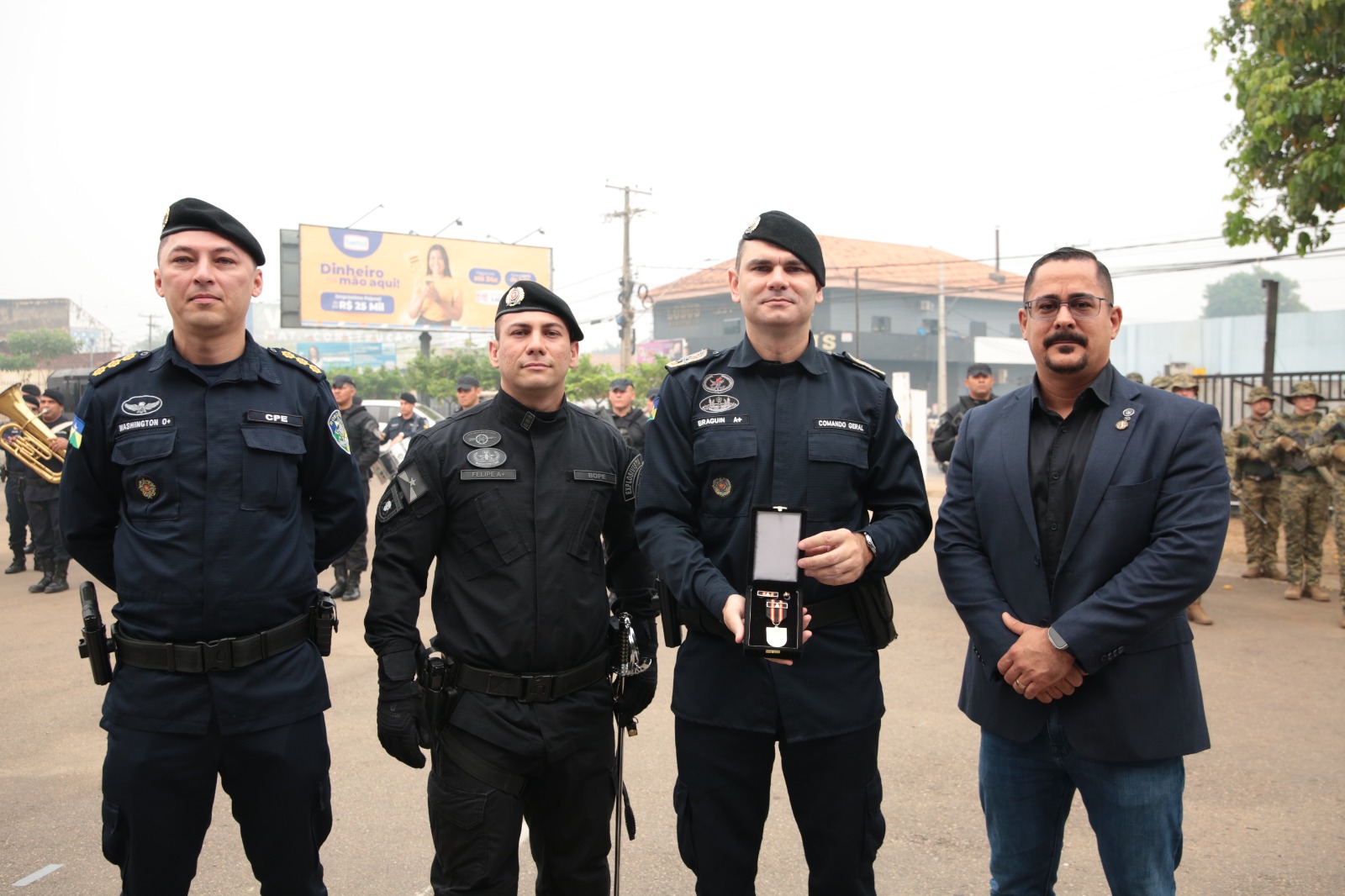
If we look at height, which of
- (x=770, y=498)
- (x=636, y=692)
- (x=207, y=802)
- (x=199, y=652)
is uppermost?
(x=770, y=498)

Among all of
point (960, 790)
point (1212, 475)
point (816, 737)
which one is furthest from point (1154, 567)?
point (960, 790)

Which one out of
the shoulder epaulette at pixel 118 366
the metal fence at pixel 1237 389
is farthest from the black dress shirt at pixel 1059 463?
the metal fence at pixel 1237 389

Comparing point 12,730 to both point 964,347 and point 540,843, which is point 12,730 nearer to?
point 540,843

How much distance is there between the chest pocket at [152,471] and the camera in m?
2.70

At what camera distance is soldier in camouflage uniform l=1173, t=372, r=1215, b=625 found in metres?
7.77

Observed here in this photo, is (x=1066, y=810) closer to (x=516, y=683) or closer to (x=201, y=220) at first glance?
(x=516, y=683)

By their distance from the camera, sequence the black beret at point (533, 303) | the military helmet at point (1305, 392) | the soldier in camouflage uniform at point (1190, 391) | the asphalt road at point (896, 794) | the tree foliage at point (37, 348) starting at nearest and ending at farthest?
the black beret at point (533, 303), the asphalt road at point (896, 794), the soldier in camouflage uniform at point (1190, 391), the military helmet at point (1305, 392), the tree foliage at point (37, 348)

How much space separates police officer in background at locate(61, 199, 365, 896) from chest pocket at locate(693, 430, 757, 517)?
1272 millimetres

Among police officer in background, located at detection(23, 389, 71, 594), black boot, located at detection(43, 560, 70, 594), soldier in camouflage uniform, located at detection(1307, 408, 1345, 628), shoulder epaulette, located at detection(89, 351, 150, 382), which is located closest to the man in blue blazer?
shoulder epaulette, located at detection(89, 351, 150, 382)

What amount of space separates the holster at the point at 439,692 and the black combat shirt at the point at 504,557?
4cm

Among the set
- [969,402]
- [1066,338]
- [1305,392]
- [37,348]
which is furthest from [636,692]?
[37,348]

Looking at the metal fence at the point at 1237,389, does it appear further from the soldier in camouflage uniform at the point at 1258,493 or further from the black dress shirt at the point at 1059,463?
the black dress shirt at the point at 1059,463

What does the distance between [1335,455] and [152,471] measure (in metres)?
9.36

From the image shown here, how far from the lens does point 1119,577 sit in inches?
95.1
